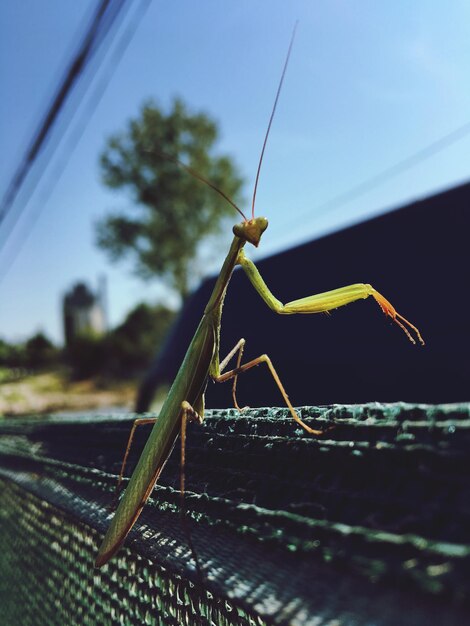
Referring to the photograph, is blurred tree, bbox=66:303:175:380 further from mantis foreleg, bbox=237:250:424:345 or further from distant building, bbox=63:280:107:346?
mantis foreleg, bbox=237:250:424:345

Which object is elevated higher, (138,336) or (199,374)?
(138,336)

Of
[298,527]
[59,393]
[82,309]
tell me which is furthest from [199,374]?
[82,309]

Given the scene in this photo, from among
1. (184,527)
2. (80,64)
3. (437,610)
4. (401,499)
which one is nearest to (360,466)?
(401,499)

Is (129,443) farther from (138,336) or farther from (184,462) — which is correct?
(138,336)

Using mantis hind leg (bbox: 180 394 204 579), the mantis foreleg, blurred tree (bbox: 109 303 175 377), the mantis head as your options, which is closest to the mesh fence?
mantis hind leg (bbox: 180 394 204 579)

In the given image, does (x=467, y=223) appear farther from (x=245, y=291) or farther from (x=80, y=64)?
(x=80, y=64)

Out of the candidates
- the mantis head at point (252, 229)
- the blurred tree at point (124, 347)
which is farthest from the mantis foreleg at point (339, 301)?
the blurred tree at point (124, 347)
